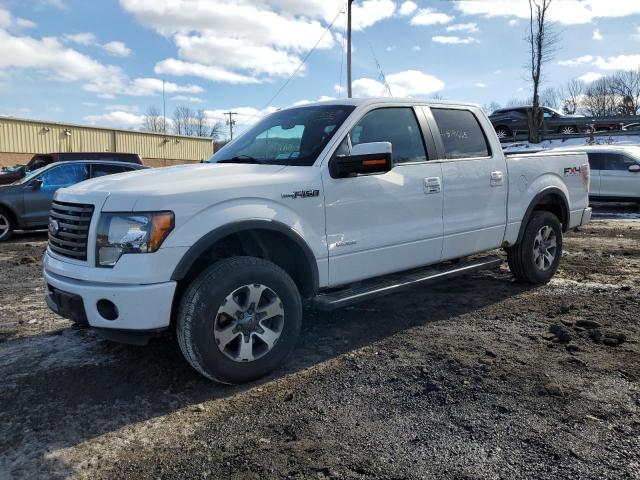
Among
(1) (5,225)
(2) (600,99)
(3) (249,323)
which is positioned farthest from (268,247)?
(2) (600,99)

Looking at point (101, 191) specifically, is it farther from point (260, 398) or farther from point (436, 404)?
point (436, 404)

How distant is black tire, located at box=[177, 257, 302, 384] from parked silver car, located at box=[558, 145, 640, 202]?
42.3 ft

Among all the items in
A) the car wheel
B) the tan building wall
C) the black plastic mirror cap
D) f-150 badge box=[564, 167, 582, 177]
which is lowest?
f-150 badge box=[564, 167, 582, 177]

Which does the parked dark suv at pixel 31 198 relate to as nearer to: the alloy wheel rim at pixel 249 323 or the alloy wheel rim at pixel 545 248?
the alloy wheel rim at pixel 249 323

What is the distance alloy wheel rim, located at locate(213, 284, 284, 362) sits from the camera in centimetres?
332

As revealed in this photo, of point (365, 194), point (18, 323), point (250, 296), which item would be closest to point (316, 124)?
point (365, 194)

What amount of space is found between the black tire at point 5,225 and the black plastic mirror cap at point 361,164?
871 centimetres

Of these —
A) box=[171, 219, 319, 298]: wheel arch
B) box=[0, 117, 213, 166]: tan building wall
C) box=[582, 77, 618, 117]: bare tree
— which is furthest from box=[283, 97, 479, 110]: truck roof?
box=[582, 77, 618, 117]: bare tree

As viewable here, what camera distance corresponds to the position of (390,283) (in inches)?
168

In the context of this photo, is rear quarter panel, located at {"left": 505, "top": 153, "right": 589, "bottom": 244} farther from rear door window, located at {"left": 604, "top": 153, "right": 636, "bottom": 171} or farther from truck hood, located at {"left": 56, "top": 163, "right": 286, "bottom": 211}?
rear door window, located at {"left": 604, "top": 153, "right": 636, "bottom": 171}

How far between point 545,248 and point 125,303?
4.80 m

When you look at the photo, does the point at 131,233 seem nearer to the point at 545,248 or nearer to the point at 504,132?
the point at 545,248

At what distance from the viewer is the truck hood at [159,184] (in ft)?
10.3

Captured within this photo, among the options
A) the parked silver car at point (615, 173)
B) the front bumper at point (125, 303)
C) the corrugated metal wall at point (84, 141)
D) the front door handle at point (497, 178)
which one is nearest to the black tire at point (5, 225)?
the front bumper at point (125, 303)
